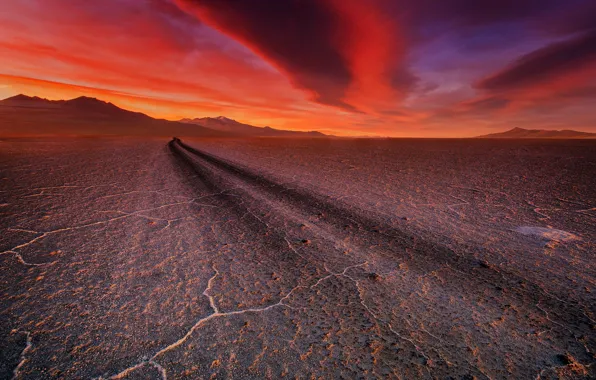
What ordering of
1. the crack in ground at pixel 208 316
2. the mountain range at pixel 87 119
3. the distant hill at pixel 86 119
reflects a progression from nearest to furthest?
1. the crack in ground at pixel 208 316
2. the distant hill at pixel 86 119
3. the mountain range at pixel 87 119

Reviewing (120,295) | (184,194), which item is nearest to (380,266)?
(120,295)

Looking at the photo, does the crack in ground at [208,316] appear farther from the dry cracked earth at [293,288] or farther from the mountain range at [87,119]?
the mountain range at [87,119]

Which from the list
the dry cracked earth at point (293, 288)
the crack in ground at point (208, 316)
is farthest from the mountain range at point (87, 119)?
the crack in ground at point (208, 316)

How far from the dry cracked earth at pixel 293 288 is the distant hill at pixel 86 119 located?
82947 millimetres

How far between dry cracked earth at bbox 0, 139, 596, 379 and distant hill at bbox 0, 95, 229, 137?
82947 millimetres

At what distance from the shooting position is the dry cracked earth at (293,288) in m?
1.08

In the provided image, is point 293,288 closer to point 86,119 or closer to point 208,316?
point 208,316

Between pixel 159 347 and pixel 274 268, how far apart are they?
0.80m

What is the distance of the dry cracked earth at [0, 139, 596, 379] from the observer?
3.54 ft

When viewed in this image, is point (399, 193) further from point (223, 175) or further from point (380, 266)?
point (223, 175)

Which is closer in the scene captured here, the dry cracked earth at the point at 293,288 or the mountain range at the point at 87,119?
the dry cracked earth at the point at 293,288

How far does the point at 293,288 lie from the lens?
61.9 inches

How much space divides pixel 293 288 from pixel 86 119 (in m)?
128

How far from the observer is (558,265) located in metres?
1.86
